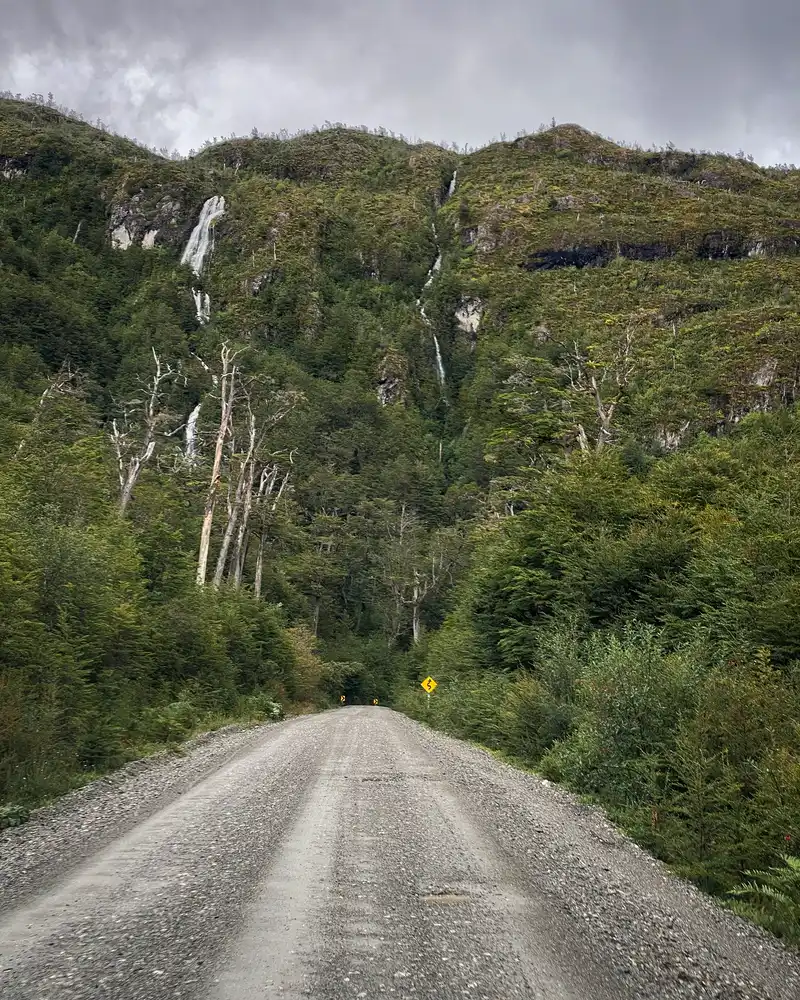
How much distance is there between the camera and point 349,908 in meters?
4.74

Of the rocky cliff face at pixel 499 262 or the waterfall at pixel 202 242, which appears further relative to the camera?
the waterfall at pixel 202 242

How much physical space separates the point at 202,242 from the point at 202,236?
224cm

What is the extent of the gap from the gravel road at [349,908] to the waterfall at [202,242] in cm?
10128

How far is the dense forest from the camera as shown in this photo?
9.86m

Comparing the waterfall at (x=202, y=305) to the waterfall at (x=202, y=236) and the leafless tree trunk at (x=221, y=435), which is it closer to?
the waterfall at (x=202, y=236)

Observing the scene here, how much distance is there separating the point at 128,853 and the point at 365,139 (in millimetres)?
211433

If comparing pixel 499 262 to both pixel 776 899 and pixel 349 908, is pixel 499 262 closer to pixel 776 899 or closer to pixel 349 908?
pixel 776 899

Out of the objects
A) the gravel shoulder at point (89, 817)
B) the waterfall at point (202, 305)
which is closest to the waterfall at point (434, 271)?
the waterfall at point (202, 305)

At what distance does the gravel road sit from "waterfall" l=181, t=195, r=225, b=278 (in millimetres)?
111739

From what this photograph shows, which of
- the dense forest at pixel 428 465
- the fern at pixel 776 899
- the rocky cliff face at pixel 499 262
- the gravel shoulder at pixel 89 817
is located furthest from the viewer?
the rocky cliff face at pixel 499 262

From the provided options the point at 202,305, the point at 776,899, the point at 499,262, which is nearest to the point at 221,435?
the point at 776,899

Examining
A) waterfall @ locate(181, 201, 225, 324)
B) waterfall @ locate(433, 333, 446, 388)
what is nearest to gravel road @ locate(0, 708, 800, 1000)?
waterfall @ locate(433, 333, 446, 388)

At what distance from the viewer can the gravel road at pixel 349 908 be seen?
3697 millimetres

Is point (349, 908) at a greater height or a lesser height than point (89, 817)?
greater
